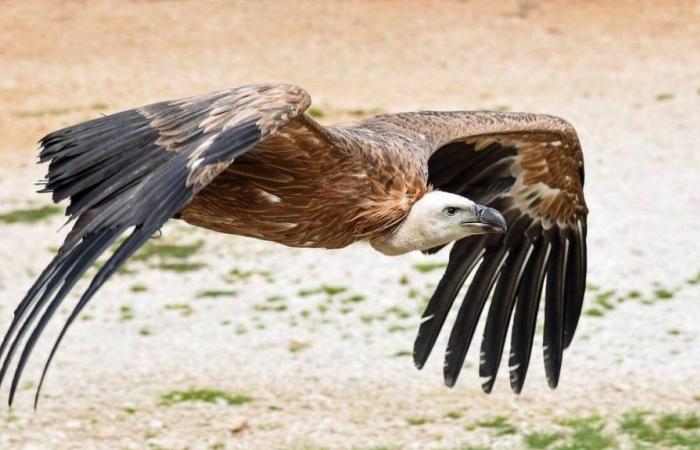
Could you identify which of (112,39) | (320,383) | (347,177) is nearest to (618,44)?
(112,39)

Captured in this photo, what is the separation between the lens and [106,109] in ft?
51.4

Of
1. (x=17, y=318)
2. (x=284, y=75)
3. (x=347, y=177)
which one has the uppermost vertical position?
(x=284, y=75)

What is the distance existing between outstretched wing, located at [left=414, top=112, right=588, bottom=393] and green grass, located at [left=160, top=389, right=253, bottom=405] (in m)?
1.44

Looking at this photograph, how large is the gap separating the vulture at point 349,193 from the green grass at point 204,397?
143 centimetres

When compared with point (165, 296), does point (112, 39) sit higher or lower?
higher

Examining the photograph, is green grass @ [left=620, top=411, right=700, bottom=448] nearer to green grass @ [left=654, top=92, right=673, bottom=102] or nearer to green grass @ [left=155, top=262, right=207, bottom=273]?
green grass @ [left=155, top=262, right=207, bottom=273]

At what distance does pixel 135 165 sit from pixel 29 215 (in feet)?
25.3

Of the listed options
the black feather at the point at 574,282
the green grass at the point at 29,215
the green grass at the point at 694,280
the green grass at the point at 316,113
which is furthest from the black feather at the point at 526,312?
the green grass at the point at 316,113

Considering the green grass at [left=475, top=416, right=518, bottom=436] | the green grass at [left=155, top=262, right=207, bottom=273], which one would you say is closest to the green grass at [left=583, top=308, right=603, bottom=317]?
the green grass at [left=475, top=416, right=518, bottom=436]

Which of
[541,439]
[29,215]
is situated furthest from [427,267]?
[29,215]

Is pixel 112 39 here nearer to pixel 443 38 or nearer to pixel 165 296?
pixel 443 38

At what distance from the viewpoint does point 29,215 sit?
42.1 feet

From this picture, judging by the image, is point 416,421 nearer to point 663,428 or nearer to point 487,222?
point 663,428

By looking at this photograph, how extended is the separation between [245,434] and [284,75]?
363 inches
